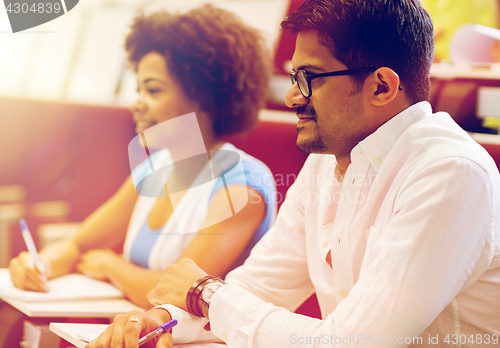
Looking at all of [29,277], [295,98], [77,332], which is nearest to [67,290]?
[29,277]

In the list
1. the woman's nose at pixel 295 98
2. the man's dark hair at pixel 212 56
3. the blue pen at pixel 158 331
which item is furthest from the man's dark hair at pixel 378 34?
the man's dark hair at pixel 212 56

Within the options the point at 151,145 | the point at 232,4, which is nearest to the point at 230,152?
the point at 151,145

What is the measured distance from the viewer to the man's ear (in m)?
0.98

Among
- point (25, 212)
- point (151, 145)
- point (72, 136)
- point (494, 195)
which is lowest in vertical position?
point (25, 212)

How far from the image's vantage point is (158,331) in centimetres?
98

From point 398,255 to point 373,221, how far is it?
0.23 m

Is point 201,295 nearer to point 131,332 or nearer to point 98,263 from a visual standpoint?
point 131,332

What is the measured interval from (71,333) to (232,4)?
545cm

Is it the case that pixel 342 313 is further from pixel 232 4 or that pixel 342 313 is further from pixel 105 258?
pixel 232 4

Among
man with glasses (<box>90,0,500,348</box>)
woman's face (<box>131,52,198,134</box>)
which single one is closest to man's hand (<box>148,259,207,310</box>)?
man with glasses (<box>90,0,500,348</box>)

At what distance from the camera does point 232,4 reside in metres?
5.80

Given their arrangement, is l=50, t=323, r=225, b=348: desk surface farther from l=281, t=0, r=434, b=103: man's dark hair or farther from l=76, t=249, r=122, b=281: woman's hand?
l=281, t=0, r=434, b=103: man's dark hair

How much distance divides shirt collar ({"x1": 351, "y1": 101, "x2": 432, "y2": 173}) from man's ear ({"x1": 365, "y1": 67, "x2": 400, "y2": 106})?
0.16 feet

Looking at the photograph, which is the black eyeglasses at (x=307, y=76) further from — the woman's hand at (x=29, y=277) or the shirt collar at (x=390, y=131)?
the woman's hand at (x=29, y=277)
